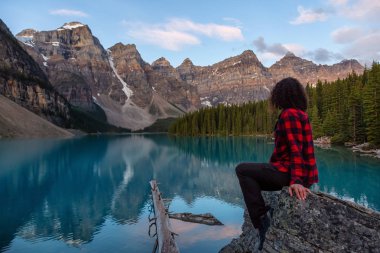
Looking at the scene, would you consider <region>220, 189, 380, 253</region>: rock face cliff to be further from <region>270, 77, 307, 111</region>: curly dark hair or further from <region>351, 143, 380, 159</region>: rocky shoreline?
<region>351, 143, 380, 159</region>: rocky shoreline

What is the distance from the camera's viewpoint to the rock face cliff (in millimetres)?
6086

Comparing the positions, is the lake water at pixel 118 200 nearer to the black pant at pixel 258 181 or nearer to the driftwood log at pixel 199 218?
the driftwood log at pixel 199 218

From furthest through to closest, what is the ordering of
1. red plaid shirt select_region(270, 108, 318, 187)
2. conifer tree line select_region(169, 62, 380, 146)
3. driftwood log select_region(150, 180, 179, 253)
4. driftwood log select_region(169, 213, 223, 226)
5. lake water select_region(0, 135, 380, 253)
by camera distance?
conifer tree line select_region(169, 62, 380, 146)
driftwood log select_region(169, 213, 223, 226)
lake water select_region(0, 135, 380, 253)
driftwood log select_region(150, 180, 179, 253)
red plaid shirt select_region(270, 108, 318, 187)

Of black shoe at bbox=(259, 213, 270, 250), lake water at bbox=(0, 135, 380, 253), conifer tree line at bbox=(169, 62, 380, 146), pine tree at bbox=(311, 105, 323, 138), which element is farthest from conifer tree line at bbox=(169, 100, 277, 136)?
black shoe at bbox=(259, 213, 270, 250)

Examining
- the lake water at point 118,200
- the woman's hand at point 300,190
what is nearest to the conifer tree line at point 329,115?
the woman's hand at point 300,190

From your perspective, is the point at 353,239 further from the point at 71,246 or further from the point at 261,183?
the point at 71,246

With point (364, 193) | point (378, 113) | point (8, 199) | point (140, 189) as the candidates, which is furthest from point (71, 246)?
point (378, 113)

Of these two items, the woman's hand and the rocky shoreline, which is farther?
the rocky shoreline

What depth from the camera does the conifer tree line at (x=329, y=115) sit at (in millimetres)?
75250

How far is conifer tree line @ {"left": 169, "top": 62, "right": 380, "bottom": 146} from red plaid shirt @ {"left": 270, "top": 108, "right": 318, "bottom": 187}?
935 millimetres

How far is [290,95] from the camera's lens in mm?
7250

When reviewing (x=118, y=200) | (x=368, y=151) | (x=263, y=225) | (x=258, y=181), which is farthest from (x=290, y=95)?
(x=368, y=151)

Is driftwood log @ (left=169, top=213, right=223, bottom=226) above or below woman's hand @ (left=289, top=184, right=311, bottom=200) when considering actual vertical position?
below

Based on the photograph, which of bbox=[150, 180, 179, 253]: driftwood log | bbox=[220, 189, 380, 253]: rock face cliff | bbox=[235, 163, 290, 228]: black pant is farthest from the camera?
bbox=[150, 180, 179, 253]: driftwood log
